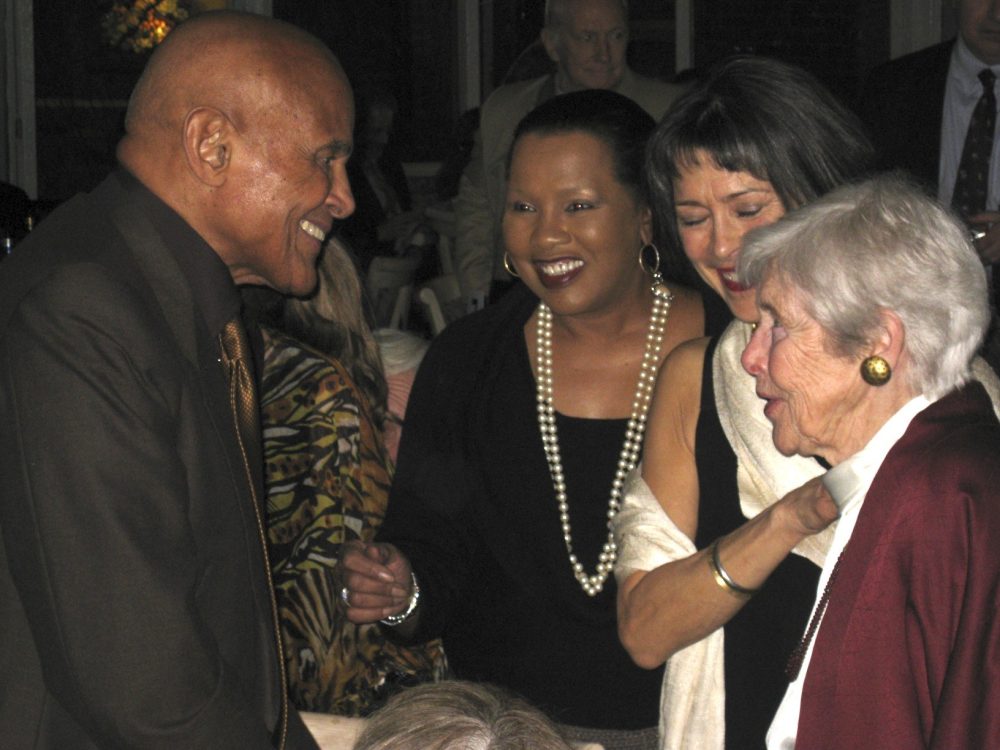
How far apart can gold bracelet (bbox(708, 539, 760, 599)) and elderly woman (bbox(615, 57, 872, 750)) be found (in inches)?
0.8

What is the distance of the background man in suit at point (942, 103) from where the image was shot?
12.8 ft

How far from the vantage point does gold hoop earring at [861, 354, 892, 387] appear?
150 centimetres

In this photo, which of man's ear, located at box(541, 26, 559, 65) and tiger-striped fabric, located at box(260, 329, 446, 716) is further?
man's ear, located at box(541, 26, 559, 65)

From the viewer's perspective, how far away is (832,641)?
56.6 inches

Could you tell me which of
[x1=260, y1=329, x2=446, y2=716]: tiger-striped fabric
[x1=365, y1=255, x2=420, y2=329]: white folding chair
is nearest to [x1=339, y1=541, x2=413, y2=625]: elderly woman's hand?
[x1=260, y1=329, x2=446, y2=716]: tiger-striped fabric

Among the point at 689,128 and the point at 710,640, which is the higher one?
the point at 689,128

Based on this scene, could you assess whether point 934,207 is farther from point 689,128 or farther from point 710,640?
point 710,640

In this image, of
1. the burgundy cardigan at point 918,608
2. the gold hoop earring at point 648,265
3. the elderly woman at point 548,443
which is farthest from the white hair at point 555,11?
the burgundy cardigan at point 918,608

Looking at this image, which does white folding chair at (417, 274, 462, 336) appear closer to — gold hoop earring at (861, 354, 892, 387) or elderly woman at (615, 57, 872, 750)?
elderly woman at (615, 57, 872, 750)

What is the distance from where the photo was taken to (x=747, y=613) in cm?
190

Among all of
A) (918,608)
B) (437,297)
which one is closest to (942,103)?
(437,297)

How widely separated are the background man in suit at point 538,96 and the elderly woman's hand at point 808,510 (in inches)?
101

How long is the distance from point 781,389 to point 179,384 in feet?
2.37

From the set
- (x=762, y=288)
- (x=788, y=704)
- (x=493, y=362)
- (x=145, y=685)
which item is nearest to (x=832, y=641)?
(x=788, y=704)
